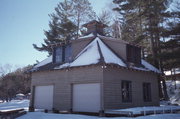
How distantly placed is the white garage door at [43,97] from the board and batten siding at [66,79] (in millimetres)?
587

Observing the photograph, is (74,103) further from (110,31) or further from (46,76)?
(110,31)

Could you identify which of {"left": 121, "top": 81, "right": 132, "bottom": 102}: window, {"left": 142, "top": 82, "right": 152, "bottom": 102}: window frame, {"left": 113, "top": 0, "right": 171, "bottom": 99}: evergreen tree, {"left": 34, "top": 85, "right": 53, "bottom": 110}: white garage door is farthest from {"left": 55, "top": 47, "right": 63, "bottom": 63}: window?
{"left": 113, "top": 0, "right": 171, "bottom": 99}: evergreen tree

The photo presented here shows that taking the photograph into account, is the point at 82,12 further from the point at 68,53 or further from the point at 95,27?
the point at 68,53

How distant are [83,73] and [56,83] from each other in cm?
285

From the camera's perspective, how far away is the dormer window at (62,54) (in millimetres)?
15992

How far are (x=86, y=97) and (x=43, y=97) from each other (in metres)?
4.62

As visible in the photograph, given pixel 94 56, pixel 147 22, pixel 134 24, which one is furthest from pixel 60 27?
pixel 94 56

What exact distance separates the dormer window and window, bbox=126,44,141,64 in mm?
4952

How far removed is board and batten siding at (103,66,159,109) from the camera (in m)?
12.9

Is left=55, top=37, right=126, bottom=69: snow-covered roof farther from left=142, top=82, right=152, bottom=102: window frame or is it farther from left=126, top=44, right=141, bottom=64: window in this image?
left=142, top=82, right=152, bottom=102: window frame

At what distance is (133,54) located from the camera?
52.9 ft

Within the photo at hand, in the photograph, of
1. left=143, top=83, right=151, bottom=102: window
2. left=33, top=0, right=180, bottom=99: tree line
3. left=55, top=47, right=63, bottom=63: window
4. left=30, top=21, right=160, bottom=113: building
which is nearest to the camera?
left=30, top=21, right=160, bottom=113: building

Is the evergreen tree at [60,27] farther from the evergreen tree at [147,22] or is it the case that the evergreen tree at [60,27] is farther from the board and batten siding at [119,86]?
the board and batten siding at [119,86]

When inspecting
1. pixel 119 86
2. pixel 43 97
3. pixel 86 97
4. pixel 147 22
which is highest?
pixel 147 22
